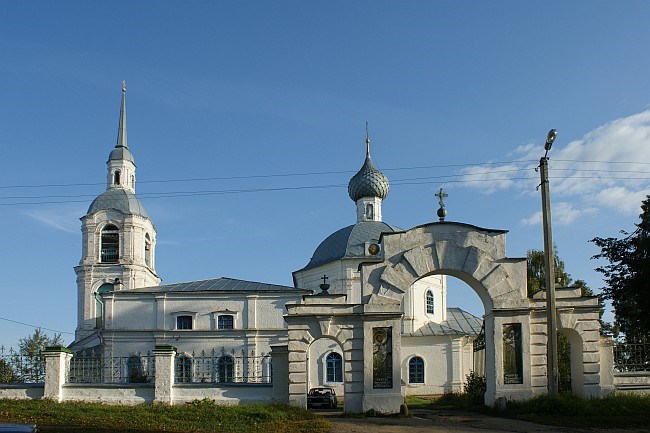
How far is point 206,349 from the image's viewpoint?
37375 millimetres

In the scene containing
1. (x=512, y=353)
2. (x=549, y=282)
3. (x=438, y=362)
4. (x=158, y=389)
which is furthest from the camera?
(x=438, y=362)

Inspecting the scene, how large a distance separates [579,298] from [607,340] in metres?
1.55

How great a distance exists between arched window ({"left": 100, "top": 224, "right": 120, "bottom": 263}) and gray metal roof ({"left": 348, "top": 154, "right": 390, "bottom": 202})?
13616 millimetres

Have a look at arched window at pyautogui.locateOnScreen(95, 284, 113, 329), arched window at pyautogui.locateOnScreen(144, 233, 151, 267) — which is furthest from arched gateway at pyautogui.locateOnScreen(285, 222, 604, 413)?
arched window at pyautogui.locateOnScreen(144, 233, 151, 267)

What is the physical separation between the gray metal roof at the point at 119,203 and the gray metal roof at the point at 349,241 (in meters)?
10.8

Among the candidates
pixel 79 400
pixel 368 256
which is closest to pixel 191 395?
pixel 79 400

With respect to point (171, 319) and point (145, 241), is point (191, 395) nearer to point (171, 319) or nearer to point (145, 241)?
point (171, 319)

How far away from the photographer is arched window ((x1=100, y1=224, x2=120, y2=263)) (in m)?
44.5

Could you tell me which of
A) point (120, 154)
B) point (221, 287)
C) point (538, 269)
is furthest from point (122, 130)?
point (538, 269)

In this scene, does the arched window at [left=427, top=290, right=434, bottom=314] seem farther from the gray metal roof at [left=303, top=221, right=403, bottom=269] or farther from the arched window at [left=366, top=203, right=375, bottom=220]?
the arched window at [left=366, top=203, right=375, bottom=220]

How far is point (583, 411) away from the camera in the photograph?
19.0m

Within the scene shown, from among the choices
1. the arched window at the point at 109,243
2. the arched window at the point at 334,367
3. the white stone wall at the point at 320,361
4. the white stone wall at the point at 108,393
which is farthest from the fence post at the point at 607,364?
the arched window at the point at 109,243

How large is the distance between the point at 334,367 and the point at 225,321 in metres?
5.73

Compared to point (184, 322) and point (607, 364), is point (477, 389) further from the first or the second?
point (184, 322)
